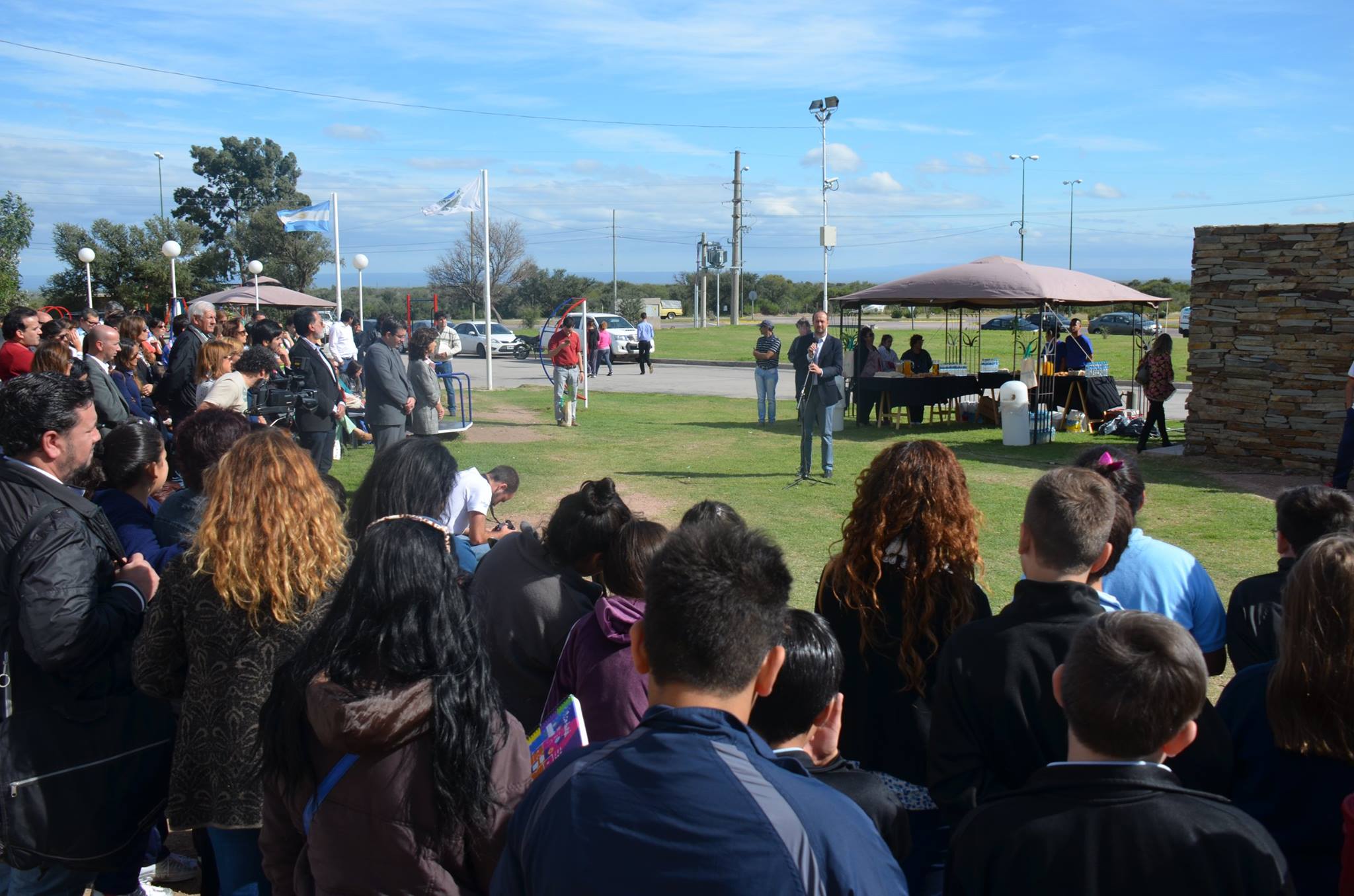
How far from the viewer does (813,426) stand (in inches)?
472

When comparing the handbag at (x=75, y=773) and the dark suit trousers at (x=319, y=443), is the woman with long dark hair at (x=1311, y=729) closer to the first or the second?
the handbag at (x=75, y=773)

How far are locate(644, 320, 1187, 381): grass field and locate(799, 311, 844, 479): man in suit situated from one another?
1602cm

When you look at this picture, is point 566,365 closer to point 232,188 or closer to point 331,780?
point 331,780

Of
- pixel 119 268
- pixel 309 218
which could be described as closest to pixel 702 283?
pixel 119 268

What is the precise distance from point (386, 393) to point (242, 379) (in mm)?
2424

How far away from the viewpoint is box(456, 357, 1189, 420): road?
23391mm

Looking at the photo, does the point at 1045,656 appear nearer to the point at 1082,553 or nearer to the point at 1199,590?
the point at 1082,553

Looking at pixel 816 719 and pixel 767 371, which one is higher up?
pixel 767 371

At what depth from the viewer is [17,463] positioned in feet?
11.0

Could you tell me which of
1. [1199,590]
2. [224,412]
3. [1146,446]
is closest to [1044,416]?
[1146,446]

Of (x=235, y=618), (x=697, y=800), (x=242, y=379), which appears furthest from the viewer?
(x=242, y=379)

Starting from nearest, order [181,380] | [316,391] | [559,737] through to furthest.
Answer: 1. [559,737]
2. [181,380]
3. [316,391]

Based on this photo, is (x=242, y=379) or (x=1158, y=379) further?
(x=1158, y=379)

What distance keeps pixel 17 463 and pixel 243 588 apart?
126 cm
